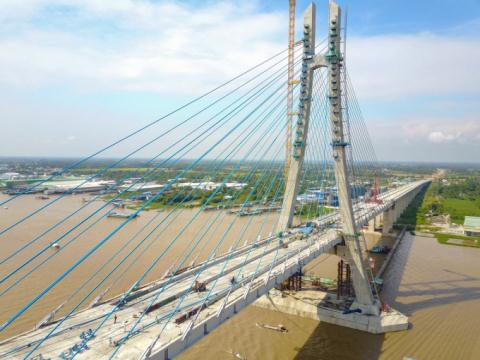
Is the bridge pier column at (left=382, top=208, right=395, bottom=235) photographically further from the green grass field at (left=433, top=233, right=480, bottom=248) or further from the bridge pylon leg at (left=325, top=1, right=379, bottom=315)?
the bridge pylon leg at (left=325, top=1, right=379, bottom=315)

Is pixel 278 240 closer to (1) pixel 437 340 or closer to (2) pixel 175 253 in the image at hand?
(1) pixel 437 340

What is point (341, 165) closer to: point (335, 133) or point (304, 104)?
point (335, 133)

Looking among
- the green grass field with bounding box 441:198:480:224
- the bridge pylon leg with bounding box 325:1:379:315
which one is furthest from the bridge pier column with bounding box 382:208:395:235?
the bridge pylon leg with bounding box 325:1:379:315

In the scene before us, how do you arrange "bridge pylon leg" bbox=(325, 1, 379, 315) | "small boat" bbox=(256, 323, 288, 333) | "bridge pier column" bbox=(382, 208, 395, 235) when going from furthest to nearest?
1. "bridge pier column" bbox=(382, 208, 395, 235)
2. "bridge pylon leg" bbox=(325, 1, 379, 315)
3. "small boat" bbox=(256, 323, 288, 333)

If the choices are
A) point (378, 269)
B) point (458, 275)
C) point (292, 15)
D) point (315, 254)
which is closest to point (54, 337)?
point (315, 254)

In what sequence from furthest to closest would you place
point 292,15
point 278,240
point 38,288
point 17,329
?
point 292,15 < point 38,288 < point 278,240 < point 17,329

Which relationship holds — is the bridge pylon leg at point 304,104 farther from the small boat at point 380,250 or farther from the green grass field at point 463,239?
the green grass field at point 463,239

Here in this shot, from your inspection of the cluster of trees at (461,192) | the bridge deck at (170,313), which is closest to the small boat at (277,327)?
the bridge deck at (170,313)

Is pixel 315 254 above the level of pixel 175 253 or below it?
above
